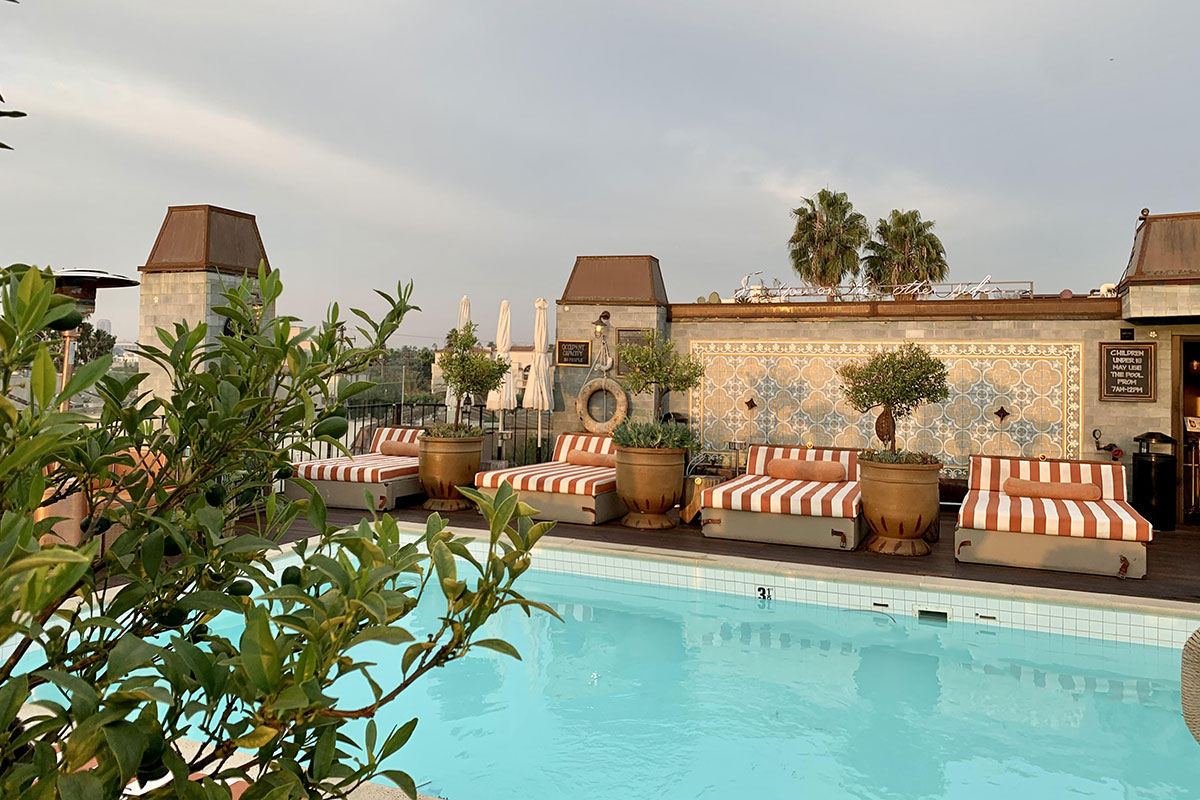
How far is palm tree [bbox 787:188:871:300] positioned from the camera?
84.6 feet

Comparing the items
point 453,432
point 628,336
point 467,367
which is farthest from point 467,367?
point 628,336

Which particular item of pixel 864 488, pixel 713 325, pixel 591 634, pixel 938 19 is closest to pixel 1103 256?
pixel 938 19

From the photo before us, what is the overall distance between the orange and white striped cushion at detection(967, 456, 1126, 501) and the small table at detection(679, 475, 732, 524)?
2653 millimetres

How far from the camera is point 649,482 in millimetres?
8195

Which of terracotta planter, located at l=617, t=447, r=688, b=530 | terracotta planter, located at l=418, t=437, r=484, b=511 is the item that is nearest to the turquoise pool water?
terracotta planter, located at l=617, t=447, r=688, b=530

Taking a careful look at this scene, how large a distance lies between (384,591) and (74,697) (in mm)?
225

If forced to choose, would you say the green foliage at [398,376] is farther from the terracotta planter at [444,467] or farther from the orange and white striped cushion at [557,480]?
the orange and white striped cushion at [557,480]

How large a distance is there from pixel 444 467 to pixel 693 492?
9.56 ft

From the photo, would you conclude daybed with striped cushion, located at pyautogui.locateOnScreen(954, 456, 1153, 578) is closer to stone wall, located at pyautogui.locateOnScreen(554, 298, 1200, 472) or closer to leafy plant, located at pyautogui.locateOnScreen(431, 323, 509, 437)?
stone wall, located at pyautogui.locateOnScreen(554, 298, 1200, 472)

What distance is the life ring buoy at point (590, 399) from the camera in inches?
441

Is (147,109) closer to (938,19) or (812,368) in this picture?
(812,368)

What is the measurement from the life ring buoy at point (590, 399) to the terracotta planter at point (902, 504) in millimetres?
4617

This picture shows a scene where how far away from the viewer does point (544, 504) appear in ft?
27.9


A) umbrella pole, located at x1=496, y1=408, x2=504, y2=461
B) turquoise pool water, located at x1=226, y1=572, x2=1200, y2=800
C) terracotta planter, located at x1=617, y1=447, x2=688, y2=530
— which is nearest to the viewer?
turquoise pool water, located at x1=226, y1=572, x2=1200, y2=800
